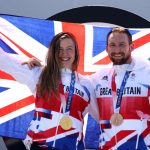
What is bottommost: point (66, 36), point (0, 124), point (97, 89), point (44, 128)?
point (0, 124)

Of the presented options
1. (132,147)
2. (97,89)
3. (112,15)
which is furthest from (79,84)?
(112,15)

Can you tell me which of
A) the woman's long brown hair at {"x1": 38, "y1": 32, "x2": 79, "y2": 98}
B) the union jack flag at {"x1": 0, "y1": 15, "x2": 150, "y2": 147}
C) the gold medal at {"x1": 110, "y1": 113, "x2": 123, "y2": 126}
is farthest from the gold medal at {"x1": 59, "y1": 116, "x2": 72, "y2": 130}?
the union jack flag at {"x1": 0, "y1": 15, "x2": 150, "y2": 147}

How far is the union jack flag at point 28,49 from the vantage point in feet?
8.99

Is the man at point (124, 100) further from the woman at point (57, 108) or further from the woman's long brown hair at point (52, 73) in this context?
the woman's long brown hair at point (52, 73)

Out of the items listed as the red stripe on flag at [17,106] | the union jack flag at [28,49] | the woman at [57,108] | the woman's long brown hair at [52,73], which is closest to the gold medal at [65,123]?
the woman at [57,108]

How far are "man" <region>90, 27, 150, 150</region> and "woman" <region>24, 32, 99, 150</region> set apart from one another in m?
0.13

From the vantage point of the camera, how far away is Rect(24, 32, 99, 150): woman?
6.93 feet

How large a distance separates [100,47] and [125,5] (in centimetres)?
58

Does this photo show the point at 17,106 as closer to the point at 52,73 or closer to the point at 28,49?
the point at 28,49

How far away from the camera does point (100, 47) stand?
9.70ft

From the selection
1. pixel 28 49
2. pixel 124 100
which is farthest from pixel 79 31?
pixel 124 100

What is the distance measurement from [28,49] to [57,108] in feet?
2.70

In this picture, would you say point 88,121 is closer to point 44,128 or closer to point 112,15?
point 44,128

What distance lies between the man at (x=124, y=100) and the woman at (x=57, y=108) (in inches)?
5.3
